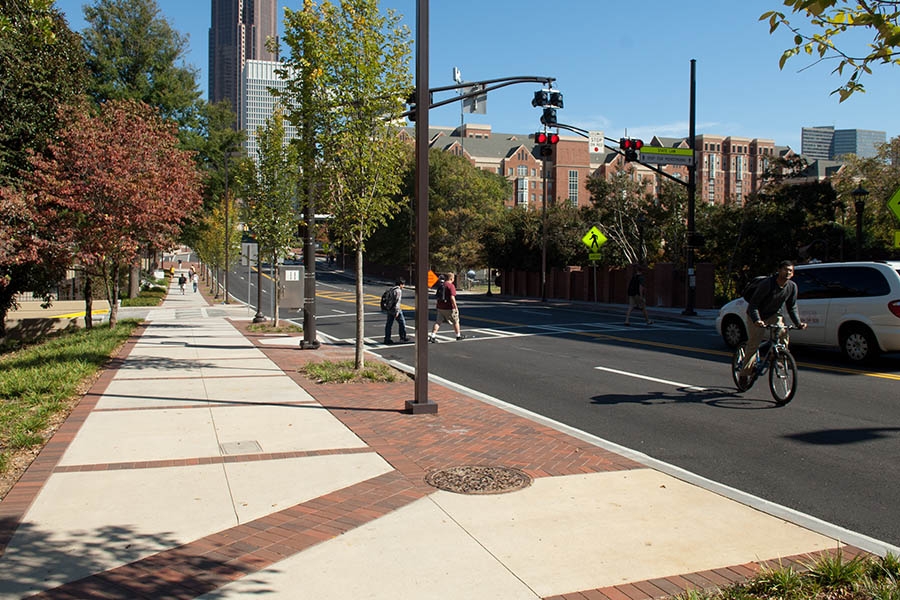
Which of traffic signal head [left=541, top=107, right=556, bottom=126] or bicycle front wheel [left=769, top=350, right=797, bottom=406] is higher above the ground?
traffic signal head [left=541, top=107, right=556, bottom=126]

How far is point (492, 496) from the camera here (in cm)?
575

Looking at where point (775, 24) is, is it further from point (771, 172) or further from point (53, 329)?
point (771, 172)

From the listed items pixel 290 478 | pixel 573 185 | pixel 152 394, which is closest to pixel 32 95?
pixel 152 394

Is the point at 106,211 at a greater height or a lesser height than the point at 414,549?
greater

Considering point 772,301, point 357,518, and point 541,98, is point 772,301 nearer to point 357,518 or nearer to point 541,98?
point 357,518

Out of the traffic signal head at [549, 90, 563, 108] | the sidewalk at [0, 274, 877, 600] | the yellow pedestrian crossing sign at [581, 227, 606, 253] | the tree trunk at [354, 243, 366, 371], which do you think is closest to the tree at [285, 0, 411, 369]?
the tree trunk at [354, 243, 366, 371]

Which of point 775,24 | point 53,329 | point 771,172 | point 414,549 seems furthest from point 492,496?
point 771,172

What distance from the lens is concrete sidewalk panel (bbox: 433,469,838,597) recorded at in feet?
14.4

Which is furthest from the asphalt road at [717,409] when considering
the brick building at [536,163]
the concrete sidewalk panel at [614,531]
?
the brick building at [536,163]

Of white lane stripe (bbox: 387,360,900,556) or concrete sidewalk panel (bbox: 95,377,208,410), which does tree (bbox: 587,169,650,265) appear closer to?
concrete sidewalk panel (bbox: 95,377,208,410)

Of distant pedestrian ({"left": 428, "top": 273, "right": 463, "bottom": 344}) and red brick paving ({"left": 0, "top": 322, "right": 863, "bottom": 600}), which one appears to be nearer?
red brick paving ({"left": 0, "top": 322, "right": 863, "bottom": 600})

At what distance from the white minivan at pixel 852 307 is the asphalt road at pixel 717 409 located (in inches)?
16.0

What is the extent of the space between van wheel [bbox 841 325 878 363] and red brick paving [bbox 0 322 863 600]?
24.5 ft

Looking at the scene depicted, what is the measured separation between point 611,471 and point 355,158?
713cm
